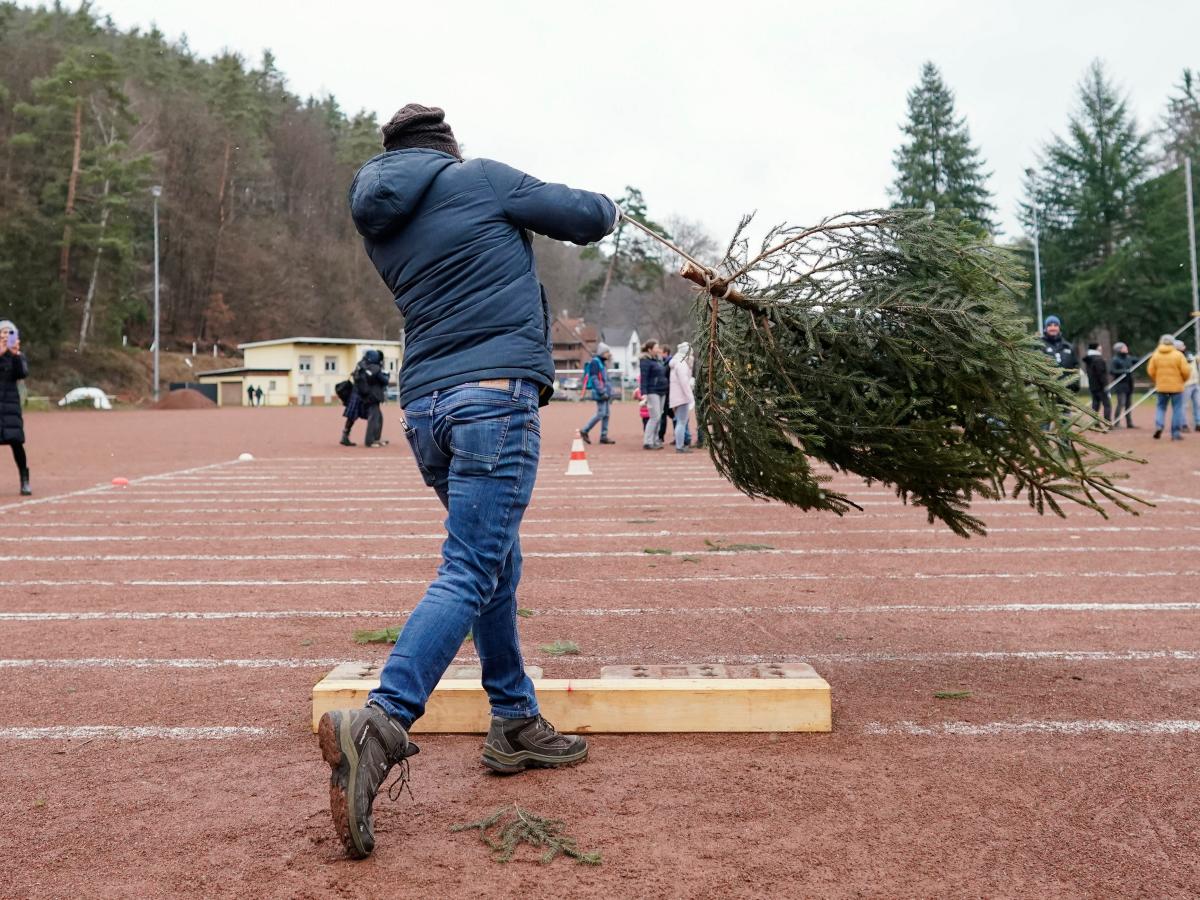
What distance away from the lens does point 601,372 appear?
2198cm

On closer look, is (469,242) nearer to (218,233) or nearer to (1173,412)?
(1173,412)

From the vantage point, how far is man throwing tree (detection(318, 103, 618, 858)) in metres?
3.54

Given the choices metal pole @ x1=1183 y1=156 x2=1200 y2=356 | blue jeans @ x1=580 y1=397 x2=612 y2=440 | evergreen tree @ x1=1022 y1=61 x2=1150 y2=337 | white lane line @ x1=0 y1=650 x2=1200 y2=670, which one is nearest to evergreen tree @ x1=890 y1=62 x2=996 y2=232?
evergreen tree @ x1=1022 y1=61 x2=1150 y2=337

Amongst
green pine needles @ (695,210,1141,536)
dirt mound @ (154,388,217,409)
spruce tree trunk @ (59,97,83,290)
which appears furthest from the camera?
spruce tree trunk @ (59,97,83,290)

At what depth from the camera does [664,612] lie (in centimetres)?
671

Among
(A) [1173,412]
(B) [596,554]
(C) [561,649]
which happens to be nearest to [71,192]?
(A) [1173,412]

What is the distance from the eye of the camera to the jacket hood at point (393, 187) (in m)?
3.61

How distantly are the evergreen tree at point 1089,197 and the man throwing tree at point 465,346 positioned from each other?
59365 mm

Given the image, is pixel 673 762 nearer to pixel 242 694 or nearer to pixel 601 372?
pixel 242 694

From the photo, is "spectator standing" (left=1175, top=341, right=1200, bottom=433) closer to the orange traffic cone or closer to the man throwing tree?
the orange traffic cone

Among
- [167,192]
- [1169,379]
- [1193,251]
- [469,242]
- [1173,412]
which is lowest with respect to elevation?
[1173,412]

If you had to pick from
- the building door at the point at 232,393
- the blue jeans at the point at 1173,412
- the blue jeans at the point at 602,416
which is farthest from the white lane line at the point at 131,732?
the building door at the point at 232,393

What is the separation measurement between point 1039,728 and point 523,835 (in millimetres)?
2129

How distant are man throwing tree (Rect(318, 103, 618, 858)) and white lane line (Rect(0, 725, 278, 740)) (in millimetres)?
1187
